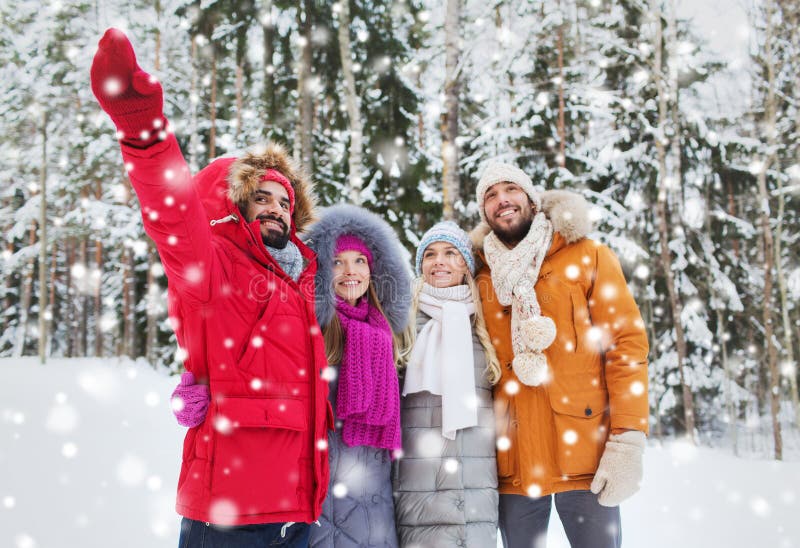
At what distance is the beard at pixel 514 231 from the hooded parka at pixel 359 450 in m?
0.68

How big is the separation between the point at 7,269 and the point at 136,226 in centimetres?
616

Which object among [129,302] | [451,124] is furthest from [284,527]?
[129,302]

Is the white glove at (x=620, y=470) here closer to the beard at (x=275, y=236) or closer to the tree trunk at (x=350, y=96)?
the beard at (x=275, y=236)

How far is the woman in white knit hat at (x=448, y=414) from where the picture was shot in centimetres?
271

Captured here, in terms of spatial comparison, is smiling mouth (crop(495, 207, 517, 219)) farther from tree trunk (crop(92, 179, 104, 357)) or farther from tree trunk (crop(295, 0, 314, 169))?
tree trunk (crop(92, 179, 104, 357))

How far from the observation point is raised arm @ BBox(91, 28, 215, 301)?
4.84 ft

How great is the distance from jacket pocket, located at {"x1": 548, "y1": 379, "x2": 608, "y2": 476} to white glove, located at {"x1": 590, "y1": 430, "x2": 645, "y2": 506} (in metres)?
0.10

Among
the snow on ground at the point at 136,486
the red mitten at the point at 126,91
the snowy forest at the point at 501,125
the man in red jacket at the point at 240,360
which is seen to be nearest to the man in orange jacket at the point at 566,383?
the man in red jacket at the point at 240,360

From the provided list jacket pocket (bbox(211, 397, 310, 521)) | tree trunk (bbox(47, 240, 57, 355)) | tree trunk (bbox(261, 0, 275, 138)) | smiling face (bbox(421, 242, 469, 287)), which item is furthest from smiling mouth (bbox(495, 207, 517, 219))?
tree trunk (bbox(47, 240, 57, 355))

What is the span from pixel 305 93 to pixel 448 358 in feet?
21.8

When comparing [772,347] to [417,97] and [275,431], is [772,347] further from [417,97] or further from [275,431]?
[275,431]

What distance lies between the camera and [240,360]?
6.94ft

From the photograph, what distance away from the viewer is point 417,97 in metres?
8.78

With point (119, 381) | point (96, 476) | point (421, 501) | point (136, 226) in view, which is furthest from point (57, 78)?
point (421, 501)
